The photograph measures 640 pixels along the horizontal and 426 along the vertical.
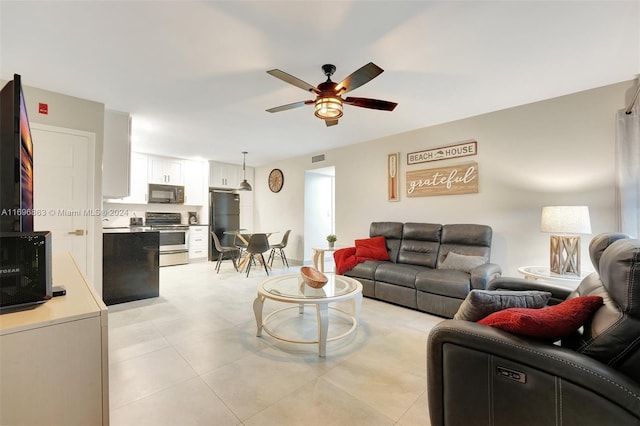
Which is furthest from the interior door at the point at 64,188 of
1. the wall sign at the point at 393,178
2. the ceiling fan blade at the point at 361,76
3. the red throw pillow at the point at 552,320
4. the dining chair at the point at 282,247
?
the wall sign at the point at 393,178

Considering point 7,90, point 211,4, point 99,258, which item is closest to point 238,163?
point 99,258

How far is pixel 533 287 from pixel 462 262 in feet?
4.16

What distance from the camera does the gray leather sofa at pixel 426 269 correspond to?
9.59 ft

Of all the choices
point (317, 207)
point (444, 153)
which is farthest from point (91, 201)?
point (444, 153)

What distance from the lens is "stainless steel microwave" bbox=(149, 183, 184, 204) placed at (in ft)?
19.2

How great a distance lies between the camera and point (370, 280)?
11.9 ft

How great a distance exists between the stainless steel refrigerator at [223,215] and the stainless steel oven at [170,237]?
1.96 ft

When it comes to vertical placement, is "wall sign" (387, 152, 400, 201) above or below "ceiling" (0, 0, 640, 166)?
below

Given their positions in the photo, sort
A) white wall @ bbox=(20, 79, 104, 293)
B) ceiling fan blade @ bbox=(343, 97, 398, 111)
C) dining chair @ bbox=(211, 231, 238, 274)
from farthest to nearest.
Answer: dining chair @ bbox=(211, 231, 238, 274) < white wall @ bbox=(20, 79, 104, 293) < ceiling fan blade @ bbox=(343, 97, 398, 111)

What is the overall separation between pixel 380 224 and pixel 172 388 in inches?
133

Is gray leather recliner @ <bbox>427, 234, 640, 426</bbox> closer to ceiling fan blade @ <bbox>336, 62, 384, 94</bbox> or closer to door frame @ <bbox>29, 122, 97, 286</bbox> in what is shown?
ceiling fan blade @ <bbox>336, 62, 384, 94</bbox>

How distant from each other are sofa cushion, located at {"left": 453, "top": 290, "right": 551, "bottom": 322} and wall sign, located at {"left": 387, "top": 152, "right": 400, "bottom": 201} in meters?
3.03

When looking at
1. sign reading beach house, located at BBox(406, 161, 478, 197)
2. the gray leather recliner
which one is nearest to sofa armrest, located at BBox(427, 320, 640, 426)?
the gray leather recliner

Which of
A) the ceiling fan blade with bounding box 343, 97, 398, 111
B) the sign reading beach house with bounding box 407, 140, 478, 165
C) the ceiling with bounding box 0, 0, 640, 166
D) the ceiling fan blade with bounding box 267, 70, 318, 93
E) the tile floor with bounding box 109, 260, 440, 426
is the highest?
the ceiling with bounding box 0, 0, 640, 166
